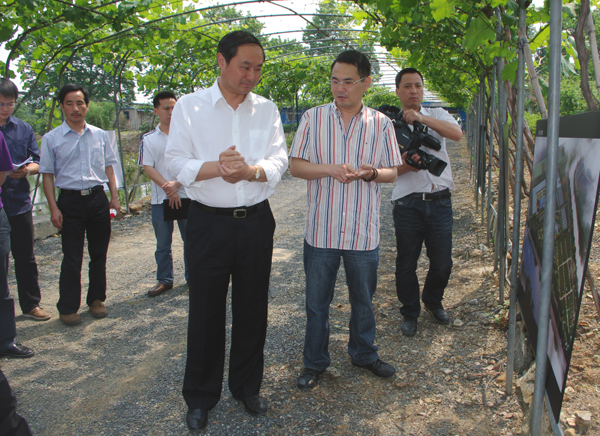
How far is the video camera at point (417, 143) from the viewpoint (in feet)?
10.7

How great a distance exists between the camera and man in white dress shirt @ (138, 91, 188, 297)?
454cm

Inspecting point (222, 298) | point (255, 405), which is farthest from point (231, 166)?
point (255, 405)

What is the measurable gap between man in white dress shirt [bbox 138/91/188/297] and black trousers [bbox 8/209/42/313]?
1.04 meters

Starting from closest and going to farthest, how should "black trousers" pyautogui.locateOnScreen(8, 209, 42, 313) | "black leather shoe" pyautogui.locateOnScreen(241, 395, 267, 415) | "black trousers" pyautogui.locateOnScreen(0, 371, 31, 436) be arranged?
1. "black trousers" pyautogui.locateOnScreen(0, 371, 31, 436)
2. "black leather shoe" pyautogui.locateOnScreen(241, 395, 267, 415)
3. "black trousers" pyautogui.locateOnScreen(8, 209, 42, 313)

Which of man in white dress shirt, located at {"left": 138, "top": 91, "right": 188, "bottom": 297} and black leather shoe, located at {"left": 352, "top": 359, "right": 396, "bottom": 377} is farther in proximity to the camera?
man in white dress shirt, located at {"left": 138, "top": 91, "right": 188, "bottom": 297}

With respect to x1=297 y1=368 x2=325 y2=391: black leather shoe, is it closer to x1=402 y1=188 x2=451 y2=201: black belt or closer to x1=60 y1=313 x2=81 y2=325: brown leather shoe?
x1=402 y1=188 x2=451 y2=201: black belt

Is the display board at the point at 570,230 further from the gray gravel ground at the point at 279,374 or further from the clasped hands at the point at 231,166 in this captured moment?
the clasped hands at the point at 231,166

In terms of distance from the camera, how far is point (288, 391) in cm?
291

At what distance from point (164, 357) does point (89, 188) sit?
5.42 ft

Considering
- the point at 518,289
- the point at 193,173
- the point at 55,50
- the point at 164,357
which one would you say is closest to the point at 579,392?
the point at 518,289

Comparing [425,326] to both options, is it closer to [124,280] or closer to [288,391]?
[288,391]

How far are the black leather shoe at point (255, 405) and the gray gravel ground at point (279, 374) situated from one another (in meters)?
0.04

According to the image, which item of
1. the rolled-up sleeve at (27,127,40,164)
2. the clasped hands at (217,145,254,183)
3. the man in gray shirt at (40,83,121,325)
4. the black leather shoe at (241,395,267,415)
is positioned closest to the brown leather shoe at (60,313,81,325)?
the man in gray shirt at (40,83,121,325)

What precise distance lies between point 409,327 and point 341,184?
147 cm
